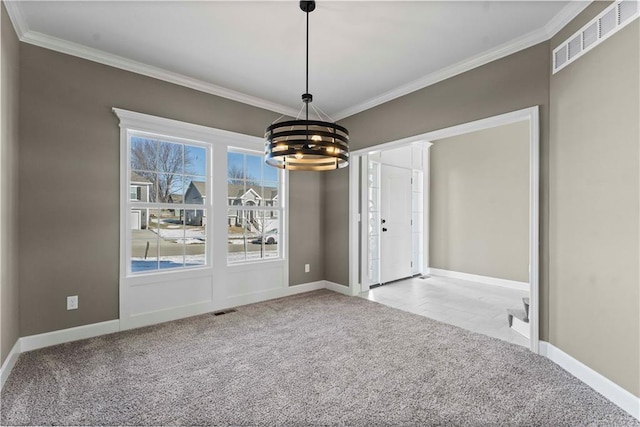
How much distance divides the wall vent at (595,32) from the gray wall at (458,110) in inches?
7.0

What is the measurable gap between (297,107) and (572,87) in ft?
10.6

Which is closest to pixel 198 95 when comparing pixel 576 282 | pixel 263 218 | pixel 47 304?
pixel 263 218

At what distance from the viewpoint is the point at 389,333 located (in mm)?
3186

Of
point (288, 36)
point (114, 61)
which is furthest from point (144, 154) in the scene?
point (288, 36)

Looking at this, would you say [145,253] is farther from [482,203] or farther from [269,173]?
[482,203]

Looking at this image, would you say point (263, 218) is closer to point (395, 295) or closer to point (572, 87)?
point (395, 295)

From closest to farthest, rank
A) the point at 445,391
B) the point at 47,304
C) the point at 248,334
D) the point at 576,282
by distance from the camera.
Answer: the point at 445,391 → the point at 576,282 → the point at 47,304 → the point at 248,334

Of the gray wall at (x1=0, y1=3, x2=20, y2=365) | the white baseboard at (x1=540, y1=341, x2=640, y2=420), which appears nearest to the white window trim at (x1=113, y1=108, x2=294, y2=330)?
the gray wall at (x1=0, y1=3, x2=20, y2=365)

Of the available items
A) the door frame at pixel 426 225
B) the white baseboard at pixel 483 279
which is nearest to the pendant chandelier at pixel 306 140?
the door frame at pixel 426 225

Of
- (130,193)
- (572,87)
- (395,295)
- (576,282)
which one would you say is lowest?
(395,295)

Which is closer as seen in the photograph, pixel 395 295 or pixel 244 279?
pixel 244 279

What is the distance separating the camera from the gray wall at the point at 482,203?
5184 millimetres

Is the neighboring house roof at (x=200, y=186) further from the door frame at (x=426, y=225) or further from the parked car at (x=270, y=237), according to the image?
the door frame at (x=426, y=225)

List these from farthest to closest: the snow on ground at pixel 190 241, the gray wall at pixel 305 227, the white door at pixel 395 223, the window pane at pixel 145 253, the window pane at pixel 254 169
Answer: the white door at pixel 395 223 → the gray wall at pixel 305 227 → the window pane at pixel 254 169 → the snow on ground at pixel 190 241 → the window pane at pixel 145 253
